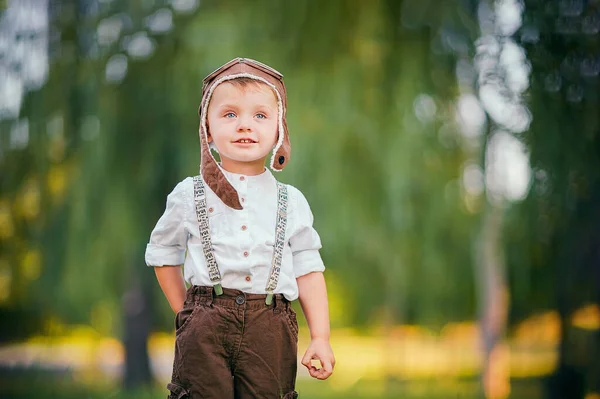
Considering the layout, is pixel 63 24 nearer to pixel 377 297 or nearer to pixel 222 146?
pixel 222 146

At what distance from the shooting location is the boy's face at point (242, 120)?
1736mm

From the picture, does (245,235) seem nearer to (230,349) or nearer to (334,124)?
(230,349)

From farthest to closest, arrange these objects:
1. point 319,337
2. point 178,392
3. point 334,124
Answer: point 334,124, point 319,337, point 178,392

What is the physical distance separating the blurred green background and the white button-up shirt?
10.9 feet

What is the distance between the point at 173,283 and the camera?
1812mm

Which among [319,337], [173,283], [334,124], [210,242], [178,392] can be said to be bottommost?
[178,392]

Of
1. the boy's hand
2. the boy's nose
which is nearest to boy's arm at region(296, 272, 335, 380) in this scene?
the boy's hand

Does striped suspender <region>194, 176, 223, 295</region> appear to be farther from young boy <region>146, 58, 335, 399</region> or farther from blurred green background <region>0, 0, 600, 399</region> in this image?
blurred green background <region>0, 0, 600, 399</region>

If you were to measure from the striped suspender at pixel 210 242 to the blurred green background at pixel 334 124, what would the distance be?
3.34 m

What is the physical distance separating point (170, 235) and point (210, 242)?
0.12 meters

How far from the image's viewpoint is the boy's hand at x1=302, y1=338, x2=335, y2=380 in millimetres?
1732

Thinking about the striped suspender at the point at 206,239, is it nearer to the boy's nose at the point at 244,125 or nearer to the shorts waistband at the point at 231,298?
the shorts waistband at the point at 231,298

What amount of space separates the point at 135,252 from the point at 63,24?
1.84 m

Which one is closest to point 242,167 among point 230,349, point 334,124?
point 230,349
